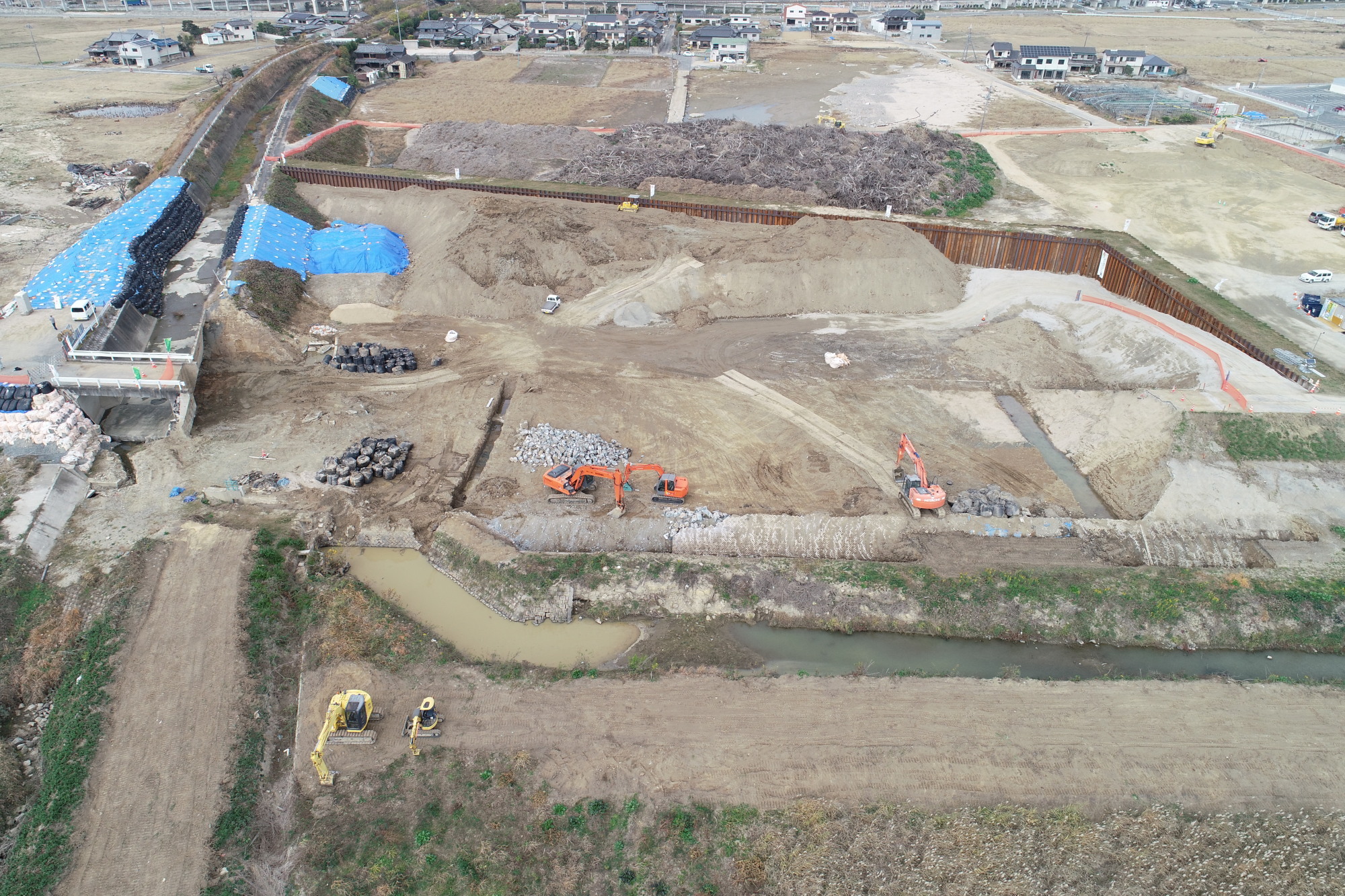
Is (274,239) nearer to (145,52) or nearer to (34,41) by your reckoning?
(145,52)

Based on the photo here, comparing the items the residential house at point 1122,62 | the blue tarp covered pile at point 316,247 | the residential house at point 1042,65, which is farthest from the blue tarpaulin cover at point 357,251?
the residential house at point 1122,62

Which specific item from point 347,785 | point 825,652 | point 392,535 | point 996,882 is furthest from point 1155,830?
point 392,535

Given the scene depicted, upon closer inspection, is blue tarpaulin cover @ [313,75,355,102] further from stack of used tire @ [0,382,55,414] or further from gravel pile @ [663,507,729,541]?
gravel pile @ [663,507,729,541]

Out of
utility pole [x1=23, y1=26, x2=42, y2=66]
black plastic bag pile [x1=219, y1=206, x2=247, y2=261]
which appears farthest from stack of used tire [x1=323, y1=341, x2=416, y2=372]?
utility pole [x1=23, y1=26, x2=42, y2=66]

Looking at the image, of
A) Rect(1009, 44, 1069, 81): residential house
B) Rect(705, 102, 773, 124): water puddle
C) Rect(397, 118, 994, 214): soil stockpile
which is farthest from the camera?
Rect(1009, 44, 1069, 81): residential house

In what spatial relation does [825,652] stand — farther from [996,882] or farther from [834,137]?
[834,137]

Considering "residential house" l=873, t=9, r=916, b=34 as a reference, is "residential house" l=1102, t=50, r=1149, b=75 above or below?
below
